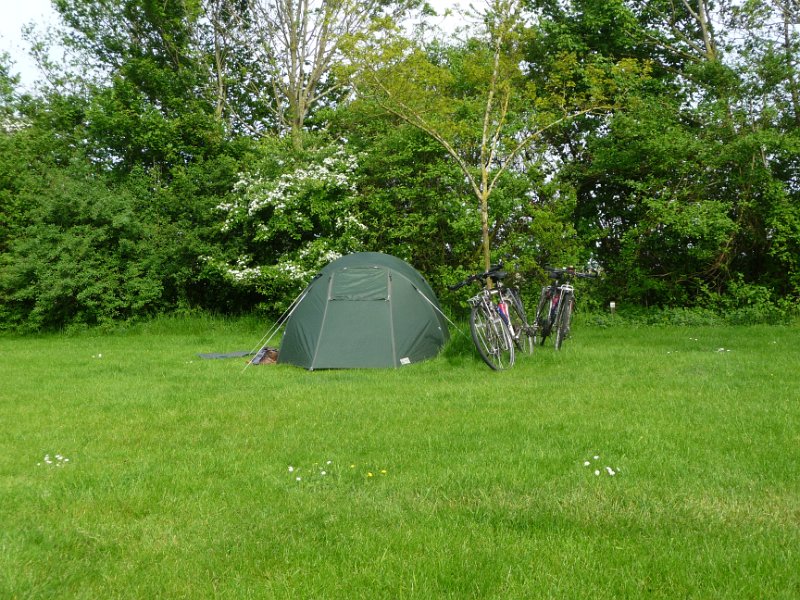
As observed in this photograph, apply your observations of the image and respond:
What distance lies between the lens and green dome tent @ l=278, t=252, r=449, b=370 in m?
8.26

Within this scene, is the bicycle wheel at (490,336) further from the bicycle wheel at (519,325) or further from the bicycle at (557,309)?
the bicycle at (557,309)

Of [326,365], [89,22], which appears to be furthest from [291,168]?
[89,22]

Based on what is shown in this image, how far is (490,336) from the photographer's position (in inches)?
301

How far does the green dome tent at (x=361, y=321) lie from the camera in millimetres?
8258

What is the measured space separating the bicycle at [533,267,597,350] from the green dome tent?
1368 millimetres

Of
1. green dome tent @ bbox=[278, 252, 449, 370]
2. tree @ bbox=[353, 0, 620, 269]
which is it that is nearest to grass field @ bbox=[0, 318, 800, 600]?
green dome tent @ bbox=[278, 252, 449, 370]

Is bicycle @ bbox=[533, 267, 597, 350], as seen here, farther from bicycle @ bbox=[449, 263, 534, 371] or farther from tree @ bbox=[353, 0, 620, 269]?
tree @ bbox=[353, 0, 620, 269]

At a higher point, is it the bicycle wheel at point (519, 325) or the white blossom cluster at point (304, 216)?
the white blossom cluster at point (304, 216)

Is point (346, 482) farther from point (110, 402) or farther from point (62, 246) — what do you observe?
point (62, 246)

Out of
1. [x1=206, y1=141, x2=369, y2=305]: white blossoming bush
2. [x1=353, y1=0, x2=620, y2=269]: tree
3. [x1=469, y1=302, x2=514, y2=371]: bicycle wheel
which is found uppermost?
[x1=353, y1=0, x2=620, y2=269]: tree

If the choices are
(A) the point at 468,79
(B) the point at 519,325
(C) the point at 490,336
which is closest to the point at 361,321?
(C) the point at 490,336

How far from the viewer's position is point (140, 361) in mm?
9281

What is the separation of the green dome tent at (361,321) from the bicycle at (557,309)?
1.37 m

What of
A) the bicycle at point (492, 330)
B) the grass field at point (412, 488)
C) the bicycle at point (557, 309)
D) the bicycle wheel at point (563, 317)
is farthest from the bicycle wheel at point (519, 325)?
the grass field at point (412, 488)
